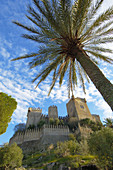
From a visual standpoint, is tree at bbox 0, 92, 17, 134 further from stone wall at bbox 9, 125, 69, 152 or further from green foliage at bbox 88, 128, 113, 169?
stone wall at bbox 9, 125, 69, 152

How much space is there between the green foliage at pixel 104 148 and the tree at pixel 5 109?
7.96m

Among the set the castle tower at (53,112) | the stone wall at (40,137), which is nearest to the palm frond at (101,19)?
the stone wall at (40,137)

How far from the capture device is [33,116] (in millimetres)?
35156

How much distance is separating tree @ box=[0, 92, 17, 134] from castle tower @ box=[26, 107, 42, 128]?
23916mm

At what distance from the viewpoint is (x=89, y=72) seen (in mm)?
4668

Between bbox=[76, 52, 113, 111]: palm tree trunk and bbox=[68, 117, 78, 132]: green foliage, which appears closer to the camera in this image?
bbox=[76, 52, 113, 111]: palm tree trunk

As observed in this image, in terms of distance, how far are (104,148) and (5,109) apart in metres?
9.19

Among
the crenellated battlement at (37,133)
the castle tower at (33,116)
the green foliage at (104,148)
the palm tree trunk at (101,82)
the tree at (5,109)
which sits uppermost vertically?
the castle tower at (33,116)

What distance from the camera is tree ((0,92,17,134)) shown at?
9.80 meters

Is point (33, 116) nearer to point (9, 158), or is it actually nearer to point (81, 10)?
point (9, 158)

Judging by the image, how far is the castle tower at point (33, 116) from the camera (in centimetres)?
3338

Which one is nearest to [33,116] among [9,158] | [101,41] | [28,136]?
[28,136]

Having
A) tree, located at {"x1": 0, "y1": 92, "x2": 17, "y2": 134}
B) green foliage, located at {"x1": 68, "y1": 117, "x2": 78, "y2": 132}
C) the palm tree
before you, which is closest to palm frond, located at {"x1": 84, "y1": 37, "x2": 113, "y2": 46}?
the palm tree

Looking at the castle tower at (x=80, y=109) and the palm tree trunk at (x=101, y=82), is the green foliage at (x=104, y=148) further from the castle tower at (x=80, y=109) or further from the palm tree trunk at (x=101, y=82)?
the castle tower at (x=80, y=109)
